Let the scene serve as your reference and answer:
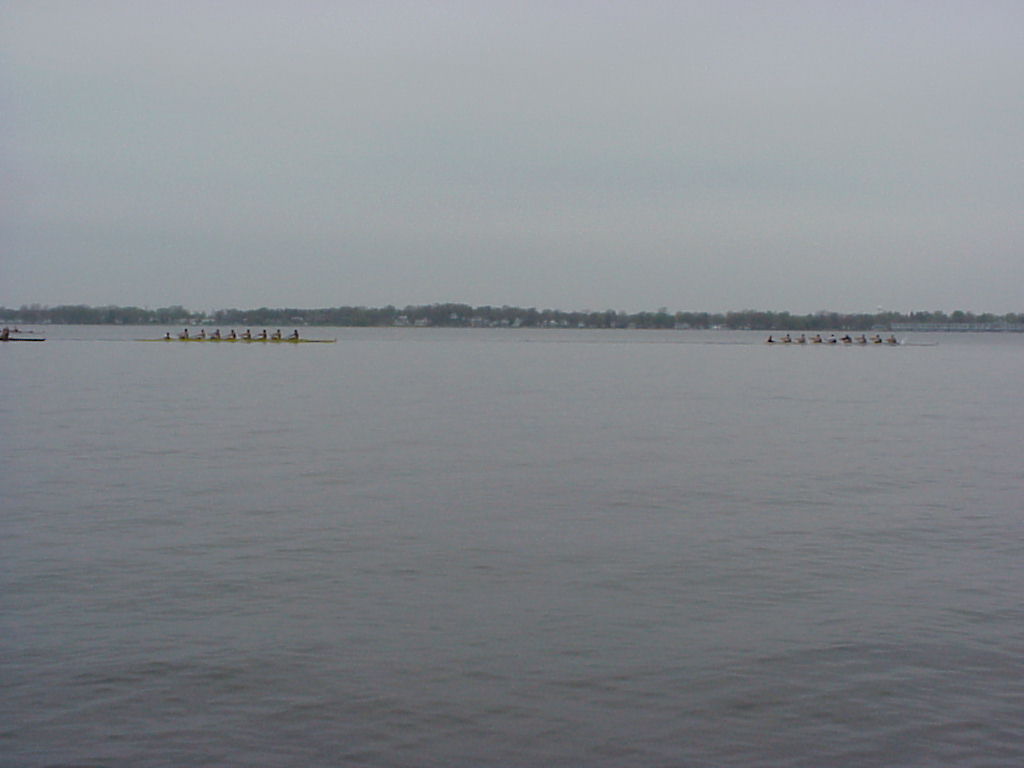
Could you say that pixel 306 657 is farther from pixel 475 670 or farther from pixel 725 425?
pixel 725 425

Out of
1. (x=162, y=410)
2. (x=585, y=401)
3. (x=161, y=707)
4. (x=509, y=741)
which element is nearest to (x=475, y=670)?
(x=509, y=741)

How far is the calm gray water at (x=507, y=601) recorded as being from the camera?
28.4 ft

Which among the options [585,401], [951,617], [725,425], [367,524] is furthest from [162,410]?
[951,617]

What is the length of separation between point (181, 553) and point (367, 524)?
9.83 ft

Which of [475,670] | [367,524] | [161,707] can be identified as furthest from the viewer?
[367,524]

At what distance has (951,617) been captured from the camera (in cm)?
1171

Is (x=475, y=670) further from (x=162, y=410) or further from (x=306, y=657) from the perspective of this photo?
(x=162, y=410)

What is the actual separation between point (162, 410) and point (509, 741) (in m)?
29.1

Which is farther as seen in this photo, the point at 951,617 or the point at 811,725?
the point at 951,617

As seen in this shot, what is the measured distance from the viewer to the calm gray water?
8.65 m

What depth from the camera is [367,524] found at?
53.6ft

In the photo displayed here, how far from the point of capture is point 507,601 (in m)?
12.1

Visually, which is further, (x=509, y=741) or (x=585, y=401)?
(x=585, y=401)

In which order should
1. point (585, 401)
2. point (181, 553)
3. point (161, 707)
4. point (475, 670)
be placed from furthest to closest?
point (585, 401) → point (181, 553) → point (475, 670) → point (161, 707)
